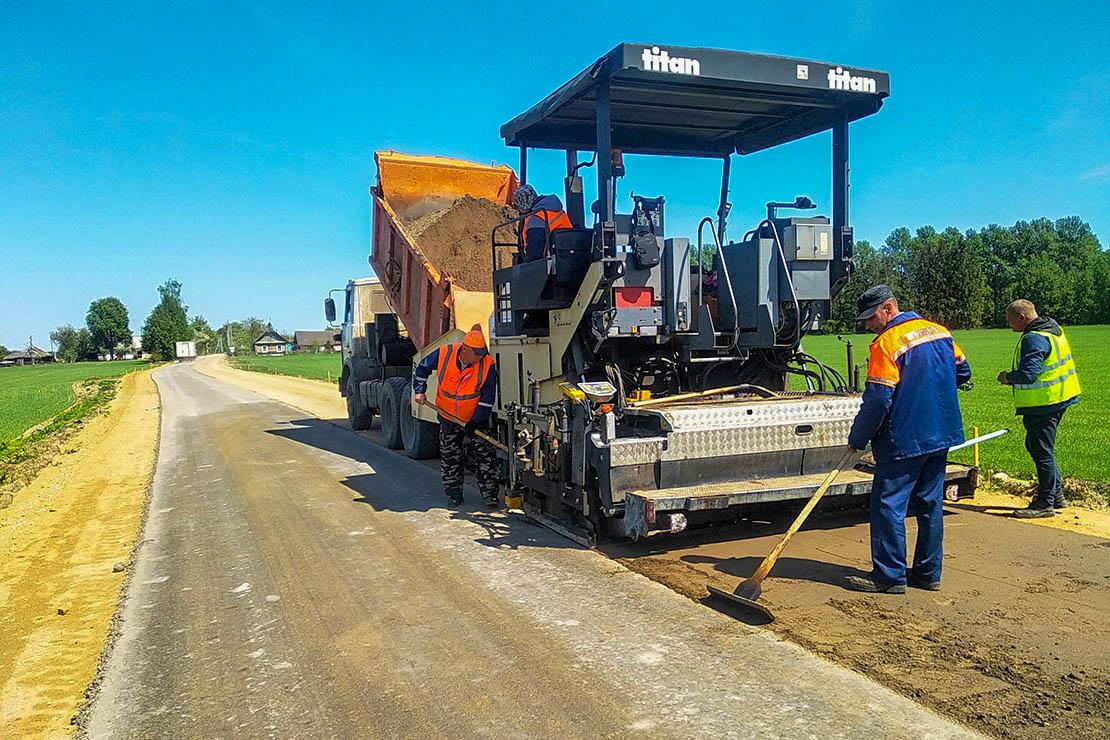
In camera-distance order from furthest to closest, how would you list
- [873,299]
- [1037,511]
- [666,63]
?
[1037,511] < [666,63] < [873,299]

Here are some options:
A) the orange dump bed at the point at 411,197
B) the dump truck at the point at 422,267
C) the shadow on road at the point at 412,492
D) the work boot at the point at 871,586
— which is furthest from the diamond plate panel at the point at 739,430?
the orange dump bed at the point at 411,197

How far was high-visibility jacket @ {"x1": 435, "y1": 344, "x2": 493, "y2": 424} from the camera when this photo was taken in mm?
7371

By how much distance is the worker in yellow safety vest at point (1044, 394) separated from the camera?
253 inches

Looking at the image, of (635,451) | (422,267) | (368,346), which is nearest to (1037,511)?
(635,451)

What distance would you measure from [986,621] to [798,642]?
39.5 inches

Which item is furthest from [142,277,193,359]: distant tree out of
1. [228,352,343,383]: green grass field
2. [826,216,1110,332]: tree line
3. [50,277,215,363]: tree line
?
[826,216,1110,332]: tree line

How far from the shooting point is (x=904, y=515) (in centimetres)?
470

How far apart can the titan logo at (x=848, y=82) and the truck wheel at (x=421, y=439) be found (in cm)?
647

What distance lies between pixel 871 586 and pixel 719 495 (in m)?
1.05

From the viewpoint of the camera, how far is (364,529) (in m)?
7.03

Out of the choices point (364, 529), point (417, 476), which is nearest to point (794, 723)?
point (364, 529)

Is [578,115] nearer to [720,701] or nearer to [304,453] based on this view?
[720,701]

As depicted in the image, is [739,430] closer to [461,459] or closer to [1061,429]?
[461,459]

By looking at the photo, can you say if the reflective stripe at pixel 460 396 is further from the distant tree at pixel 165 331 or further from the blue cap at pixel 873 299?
the distant tree at pixel 165 331
